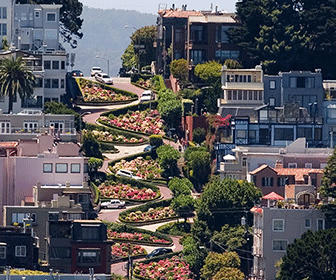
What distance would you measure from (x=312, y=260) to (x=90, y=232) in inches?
655

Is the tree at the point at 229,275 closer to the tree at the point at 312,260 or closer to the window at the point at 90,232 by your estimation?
the tree at the point at 312,260

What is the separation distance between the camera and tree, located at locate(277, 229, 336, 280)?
578 feet

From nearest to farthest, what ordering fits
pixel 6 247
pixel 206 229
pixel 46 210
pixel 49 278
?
pixel 49 278, pixel 6 247, pixel 46 210, pixel 206 229

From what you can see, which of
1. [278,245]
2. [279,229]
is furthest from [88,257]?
[279,229]

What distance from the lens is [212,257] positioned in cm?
19225

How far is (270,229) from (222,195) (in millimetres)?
9598

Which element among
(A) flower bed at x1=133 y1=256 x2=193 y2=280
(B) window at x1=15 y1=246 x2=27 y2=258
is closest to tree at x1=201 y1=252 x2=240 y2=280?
(A) flower bed at x1=133 y1=256 x2=193 y2=280

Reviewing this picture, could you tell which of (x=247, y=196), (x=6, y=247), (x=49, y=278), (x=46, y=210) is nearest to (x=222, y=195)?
(x=247, y=196)

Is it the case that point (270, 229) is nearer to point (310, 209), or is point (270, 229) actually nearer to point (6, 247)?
point (310, 209)

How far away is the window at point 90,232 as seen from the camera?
176 meters

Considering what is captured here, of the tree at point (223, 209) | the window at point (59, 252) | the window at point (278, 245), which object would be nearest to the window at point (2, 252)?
the window at point (59, 252)

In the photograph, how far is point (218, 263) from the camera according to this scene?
190750mm

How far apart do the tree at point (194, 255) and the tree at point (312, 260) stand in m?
18.6

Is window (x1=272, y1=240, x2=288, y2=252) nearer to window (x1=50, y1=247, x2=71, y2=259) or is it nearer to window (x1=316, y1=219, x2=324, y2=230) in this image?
window (x1=316, y1=219, x2=324, y2=230)
